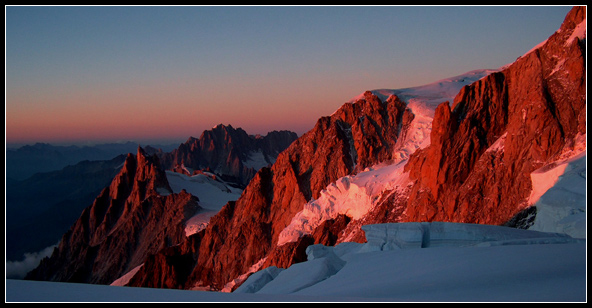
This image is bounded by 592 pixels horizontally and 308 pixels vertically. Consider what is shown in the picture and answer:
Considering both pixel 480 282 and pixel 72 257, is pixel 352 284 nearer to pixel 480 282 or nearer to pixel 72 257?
pixel 480 282

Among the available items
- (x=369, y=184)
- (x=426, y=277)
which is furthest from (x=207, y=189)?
(x=426, y=277)

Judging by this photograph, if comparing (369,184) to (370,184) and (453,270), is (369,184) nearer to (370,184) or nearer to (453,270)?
(370,184)

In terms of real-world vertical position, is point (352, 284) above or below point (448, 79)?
below

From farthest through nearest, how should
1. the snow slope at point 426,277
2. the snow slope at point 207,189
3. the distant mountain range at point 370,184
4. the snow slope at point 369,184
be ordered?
the snow slope at point 207,189, the snow slope at point 369,184, the distant mountain range at point 370,184, the snow slope at point 426,277

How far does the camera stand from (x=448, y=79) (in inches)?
3433

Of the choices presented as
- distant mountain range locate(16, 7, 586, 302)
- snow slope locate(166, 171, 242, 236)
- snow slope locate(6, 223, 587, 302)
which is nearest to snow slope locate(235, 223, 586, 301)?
snow slope locate(6, 223, 587, 302)

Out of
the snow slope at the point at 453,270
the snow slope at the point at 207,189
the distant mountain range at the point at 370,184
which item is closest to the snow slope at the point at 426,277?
the snow slope at the point at 453,270

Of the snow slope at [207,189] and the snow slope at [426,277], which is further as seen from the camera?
the snow slope at [207,189]

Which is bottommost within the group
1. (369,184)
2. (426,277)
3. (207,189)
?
(207,189)

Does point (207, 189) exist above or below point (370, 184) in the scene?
below

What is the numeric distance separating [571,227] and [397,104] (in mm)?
51047

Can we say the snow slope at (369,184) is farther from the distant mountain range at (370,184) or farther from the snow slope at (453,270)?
the snow slope at (453,270)

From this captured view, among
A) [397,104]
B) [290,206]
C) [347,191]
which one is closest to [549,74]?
[347,191]

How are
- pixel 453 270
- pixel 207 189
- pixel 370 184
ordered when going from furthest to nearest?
1. pixel 207 189
2. pixel 370 184
3. pixel 453 270
